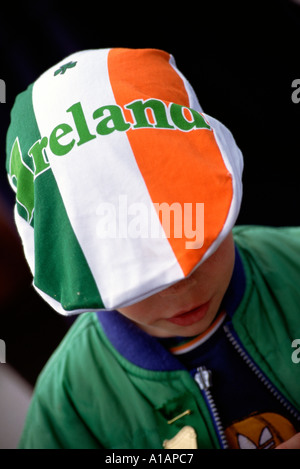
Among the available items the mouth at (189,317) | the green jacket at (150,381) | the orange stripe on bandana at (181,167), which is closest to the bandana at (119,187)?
the orange stripe on bandana at (181,167)

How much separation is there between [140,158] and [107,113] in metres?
0.07

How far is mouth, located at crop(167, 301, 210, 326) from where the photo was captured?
645 millimetres

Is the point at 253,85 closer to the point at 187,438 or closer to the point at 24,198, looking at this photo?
the point at 24,198

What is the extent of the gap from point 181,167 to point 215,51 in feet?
1.32

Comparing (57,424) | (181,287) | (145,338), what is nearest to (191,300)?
(181,287)

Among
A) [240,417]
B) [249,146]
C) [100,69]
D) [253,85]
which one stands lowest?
[240,417]

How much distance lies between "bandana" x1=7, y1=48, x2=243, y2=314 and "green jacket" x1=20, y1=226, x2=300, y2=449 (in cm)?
24

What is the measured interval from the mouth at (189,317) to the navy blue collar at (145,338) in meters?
0.10

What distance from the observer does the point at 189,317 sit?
644mm

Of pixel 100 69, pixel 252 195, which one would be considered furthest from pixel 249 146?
pixel 100 69

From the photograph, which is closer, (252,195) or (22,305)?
(252,195)

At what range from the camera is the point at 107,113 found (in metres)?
0.57

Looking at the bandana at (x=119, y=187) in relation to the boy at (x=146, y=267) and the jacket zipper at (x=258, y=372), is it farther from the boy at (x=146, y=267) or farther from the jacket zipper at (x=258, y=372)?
the jacket zipper at (x=258, y=372)

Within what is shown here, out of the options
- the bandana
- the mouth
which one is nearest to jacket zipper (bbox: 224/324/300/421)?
the mouth
